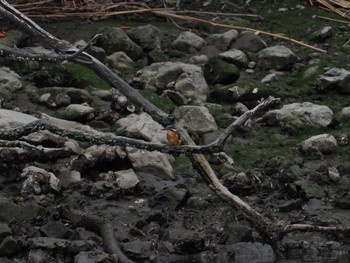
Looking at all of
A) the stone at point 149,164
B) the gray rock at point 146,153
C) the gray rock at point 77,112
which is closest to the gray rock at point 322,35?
the gray rock at point 146,153

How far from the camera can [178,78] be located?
6.64 meters

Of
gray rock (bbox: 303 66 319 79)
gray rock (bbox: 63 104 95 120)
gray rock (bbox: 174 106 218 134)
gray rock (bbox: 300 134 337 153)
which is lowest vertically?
gray rock (bbox: 303 66 319 79)

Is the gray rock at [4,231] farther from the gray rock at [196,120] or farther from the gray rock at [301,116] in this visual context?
the gray rock at [301,116]

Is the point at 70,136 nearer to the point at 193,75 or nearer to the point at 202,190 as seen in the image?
the point at 202,190

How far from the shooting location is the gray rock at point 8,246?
13.1ft

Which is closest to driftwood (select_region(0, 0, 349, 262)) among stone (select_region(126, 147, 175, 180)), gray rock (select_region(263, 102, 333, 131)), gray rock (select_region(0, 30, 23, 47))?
stone (select_region(126, 147, 175, 180))

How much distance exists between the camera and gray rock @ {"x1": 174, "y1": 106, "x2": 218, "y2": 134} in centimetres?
578

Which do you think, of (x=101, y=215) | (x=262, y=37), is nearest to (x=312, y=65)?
(x=262, y=37)

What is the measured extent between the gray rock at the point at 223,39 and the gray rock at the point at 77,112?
2.14 meters

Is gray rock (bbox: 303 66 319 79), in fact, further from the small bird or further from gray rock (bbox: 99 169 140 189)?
the small bird

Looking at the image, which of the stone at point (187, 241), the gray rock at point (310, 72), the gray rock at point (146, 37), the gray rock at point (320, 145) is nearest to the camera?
the stone at point (187, 241)

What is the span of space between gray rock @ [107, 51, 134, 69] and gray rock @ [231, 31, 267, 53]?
1148 millimetres

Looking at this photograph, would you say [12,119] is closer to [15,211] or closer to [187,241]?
[15,211]

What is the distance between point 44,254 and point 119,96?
2.31 meters
